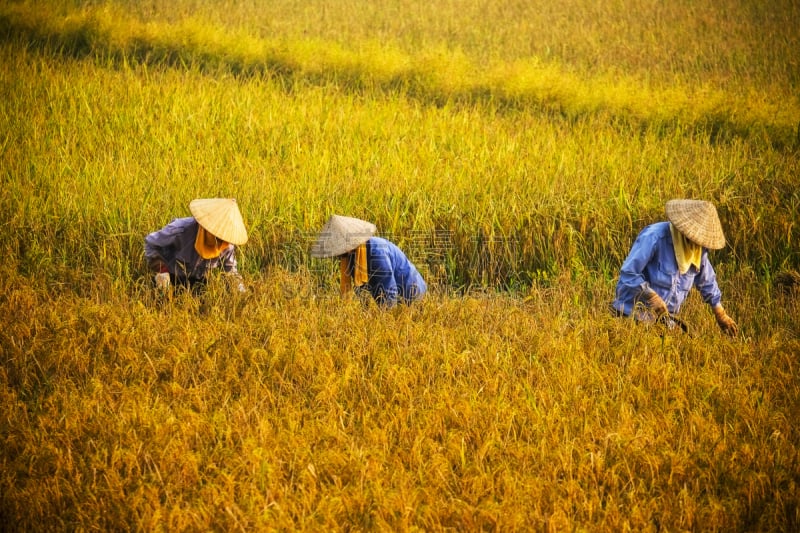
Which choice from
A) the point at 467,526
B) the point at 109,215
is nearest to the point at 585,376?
the point at 467,526

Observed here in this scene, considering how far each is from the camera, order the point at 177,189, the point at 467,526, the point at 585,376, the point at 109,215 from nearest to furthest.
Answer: the point at 467,526 < the point at 585,376 < the point at 109,215 < the point at 177,189

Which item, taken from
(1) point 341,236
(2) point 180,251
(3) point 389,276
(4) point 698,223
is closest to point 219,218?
(2) point 180,251

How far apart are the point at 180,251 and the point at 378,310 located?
1.13 meters

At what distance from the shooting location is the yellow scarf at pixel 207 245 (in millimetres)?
4199

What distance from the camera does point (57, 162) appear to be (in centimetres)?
564

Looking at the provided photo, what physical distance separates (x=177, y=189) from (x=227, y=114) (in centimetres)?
164

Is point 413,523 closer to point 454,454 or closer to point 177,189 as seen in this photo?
point 454,454

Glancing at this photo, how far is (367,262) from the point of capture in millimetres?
4152

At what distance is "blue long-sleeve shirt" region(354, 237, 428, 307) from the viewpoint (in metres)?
4.10

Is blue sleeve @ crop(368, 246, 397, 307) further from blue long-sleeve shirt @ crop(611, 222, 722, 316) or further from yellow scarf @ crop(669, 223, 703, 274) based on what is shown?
yellow scarf @ crop(669, 223, 703, 274)

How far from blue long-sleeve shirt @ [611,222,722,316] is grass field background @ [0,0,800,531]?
0.72ft

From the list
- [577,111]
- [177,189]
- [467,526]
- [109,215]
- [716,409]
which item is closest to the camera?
[467,526]

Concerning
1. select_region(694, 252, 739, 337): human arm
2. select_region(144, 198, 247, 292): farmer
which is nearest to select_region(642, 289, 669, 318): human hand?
select_region(694, 252, 739, 337): human arm

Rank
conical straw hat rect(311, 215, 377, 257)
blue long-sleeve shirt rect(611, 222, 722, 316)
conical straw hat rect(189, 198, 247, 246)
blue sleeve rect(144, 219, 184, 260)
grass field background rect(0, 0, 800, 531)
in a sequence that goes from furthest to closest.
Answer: blue sleeve rect(144, 219, 184, 260)
blue long-sleeve shirt rect(611, 222, 722, 316)
conical straw hat rect(189, 198, 247, 246)
conical straw hat rect(311, 215, 377, 257)
grass field background rect(0, 0, 800, 531)
